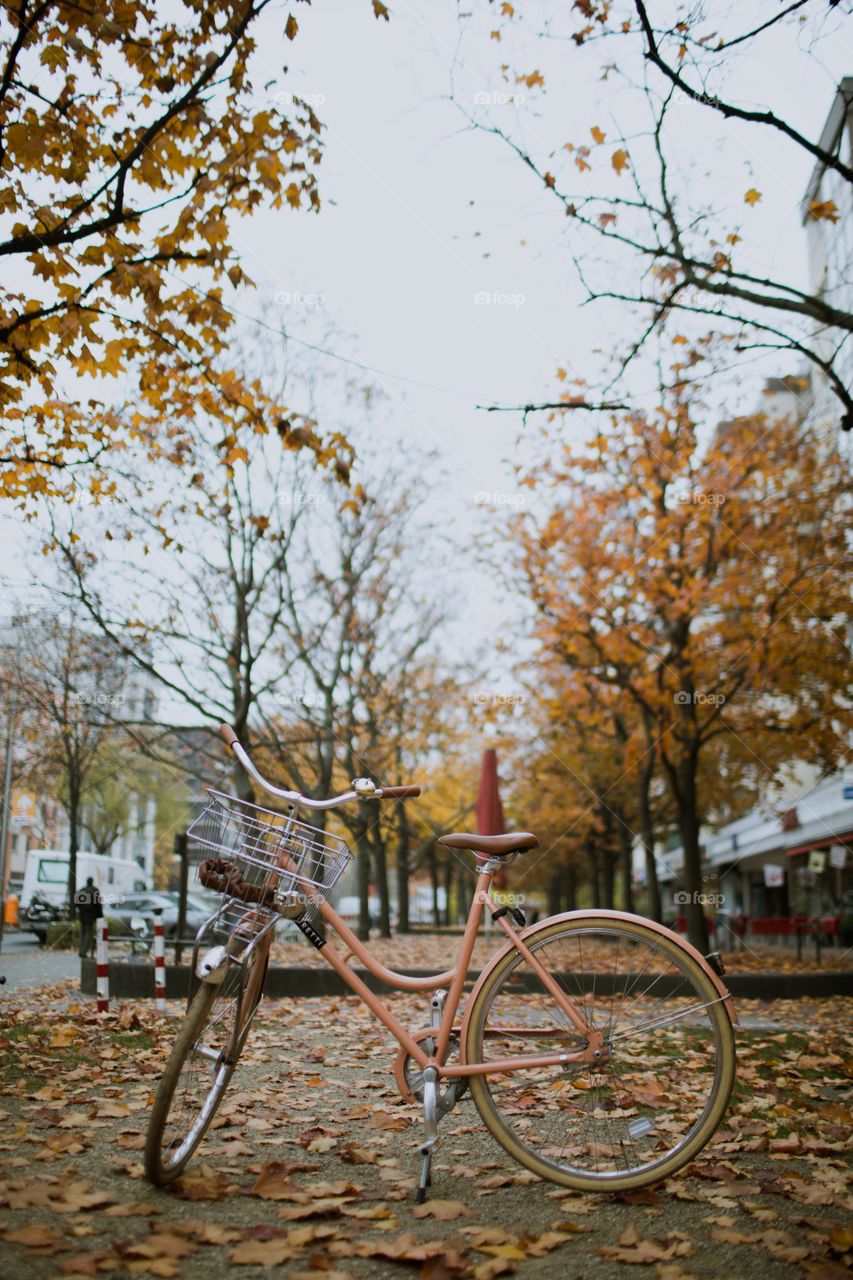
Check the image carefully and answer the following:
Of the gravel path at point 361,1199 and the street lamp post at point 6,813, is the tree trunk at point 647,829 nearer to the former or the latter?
the street lamp post at point 6,813

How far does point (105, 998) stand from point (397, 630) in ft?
52.5

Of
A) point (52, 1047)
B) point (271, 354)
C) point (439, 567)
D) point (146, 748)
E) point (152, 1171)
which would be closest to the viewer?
point (152, 1171)

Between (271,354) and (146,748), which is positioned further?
(271,354)

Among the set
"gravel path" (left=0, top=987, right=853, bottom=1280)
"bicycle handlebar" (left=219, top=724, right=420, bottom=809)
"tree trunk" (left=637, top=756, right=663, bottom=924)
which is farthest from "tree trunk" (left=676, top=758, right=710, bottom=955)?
"bicycle handlebar" (left=219, top=724, right=420, bottom=809)

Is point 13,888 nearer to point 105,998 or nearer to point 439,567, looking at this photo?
point 105,998

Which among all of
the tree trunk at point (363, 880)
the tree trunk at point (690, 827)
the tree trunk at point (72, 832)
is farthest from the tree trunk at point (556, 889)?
the tree trunk at point (72, 832)

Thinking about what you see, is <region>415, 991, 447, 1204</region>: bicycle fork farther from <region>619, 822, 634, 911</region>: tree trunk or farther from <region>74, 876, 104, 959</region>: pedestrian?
<region>619, 822, 634, 911</region>: tree trunk

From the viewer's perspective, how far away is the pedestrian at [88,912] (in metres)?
12.0

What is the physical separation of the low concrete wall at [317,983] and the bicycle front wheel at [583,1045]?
486 cm

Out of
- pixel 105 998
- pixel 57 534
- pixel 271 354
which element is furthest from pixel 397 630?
pixel 105 998

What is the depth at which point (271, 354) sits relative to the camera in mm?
19516

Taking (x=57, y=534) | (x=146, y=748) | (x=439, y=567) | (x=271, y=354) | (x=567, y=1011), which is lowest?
(x=567, y=1011)

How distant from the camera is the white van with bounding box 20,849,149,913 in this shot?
11375 mm

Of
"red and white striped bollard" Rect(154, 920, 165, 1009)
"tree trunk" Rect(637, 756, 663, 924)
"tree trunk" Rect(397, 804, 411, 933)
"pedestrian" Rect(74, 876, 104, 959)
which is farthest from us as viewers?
"tree trunk" Rect(397, 804, 411, 933)
